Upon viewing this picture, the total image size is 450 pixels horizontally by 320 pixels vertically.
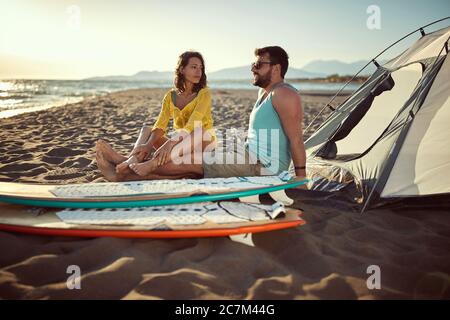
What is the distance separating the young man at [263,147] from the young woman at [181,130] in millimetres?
105

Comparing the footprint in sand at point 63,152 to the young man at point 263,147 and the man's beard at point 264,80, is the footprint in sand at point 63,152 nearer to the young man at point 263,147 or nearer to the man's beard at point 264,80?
the young man at point 263,147

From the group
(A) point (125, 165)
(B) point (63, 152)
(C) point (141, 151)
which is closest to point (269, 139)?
(C) point (141, 151)

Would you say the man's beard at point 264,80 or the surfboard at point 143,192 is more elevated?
the man's beard at point 264,80

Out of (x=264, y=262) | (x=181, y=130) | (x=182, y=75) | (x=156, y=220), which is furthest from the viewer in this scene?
(x=182, y=75)

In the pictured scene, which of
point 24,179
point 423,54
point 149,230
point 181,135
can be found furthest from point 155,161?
point 423,54

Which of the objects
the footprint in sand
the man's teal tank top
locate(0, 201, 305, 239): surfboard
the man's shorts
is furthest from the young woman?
the footprint in sand

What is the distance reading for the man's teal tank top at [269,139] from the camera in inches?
120

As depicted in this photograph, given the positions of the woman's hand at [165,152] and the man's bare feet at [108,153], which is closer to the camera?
the woman's hand at [165,152]

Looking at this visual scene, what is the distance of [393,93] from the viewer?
4.18 meters

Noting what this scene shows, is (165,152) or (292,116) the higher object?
(292,116)

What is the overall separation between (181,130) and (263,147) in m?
0.90

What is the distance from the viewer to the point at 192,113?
338 centimetres

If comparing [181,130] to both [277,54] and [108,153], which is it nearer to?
[108,153]

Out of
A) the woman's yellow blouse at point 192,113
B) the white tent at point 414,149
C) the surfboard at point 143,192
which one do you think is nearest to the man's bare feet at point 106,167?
the surfboard at point 143,192
